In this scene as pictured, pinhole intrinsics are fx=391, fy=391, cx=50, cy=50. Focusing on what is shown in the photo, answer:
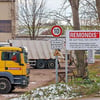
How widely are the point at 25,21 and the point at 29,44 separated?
879cm

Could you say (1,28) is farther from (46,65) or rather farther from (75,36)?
(75,36)

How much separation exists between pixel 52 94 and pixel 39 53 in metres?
24.1

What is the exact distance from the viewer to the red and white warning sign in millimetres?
16872

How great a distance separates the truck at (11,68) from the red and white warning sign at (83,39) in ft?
7.61

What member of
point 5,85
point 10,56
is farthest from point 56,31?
point 5,85

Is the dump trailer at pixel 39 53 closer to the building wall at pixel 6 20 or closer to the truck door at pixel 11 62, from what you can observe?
the building wall at pixel 6 20

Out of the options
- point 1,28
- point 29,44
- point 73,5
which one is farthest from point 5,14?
point 73,5

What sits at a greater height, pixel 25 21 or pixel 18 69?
pixel 25 21

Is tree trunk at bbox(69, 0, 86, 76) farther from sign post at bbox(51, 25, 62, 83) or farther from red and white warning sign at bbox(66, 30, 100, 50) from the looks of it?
sign post at bbox(51, 25, 62, 83)

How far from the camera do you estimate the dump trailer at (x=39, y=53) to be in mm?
38625

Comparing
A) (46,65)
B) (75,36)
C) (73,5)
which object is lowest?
(46,65)

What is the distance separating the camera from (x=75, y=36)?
17.0 meters

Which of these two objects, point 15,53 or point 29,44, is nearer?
point 15,53

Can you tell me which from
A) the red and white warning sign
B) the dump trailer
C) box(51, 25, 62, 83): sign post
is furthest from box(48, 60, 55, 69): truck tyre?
box(51, 25, 62, 83): sign post
